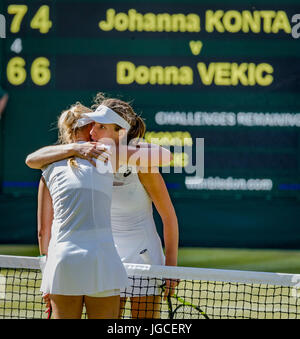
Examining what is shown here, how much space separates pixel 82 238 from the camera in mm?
2541

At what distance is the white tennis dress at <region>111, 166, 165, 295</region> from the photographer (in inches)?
118

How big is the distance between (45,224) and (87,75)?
15.3 feet

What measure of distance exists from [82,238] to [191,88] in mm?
5026

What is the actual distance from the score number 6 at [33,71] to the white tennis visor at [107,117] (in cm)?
472

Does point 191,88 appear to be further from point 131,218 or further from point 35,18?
point 131,218

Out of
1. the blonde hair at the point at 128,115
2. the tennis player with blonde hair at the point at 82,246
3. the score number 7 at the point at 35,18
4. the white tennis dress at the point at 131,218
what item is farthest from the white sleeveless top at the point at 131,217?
the score number 7 at the point at 35,18

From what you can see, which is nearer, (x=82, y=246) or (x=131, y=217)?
(x=82, y=246)

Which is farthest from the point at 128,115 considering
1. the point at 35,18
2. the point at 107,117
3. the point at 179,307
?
the point at 35,18

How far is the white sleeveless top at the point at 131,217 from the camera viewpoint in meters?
3.00

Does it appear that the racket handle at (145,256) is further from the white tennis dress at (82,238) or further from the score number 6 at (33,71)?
the score number 6 at (33,71)

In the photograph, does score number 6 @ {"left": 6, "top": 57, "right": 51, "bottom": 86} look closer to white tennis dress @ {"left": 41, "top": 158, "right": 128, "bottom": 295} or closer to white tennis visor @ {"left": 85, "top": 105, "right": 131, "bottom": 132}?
white tennis visor @ {"left": 85, "top": 105, "right": 131, "bottom": 132}

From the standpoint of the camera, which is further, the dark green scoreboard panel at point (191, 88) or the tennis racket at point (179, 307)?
the dark green scoreboard panel at point (191, 88)

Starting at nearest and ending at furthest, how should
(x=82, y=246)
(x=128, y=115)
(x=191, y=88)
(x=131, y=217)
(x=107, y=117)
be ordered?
(x=82, y=246) → (x=107, y=117) → (x=128, y=115) → (x=131, y=217) → (x=191, y=88)
